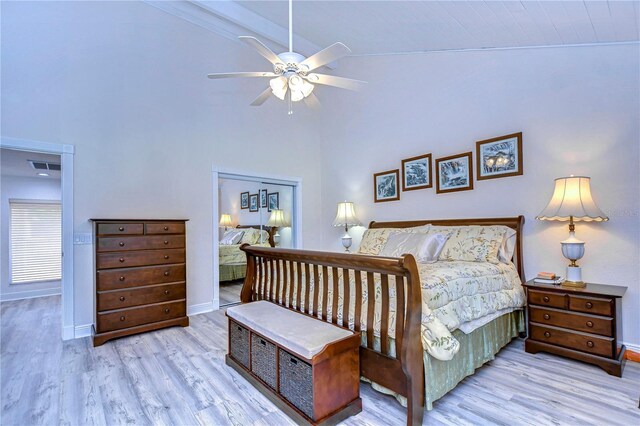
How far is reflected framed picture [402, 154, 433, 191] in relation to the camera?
3.99 meters

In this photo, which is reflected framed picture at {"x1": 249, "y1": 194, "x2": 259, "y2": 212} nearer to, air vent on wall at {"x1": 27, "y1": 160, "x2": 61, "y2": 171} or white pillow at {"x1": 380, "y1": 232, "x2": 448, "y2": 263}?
white pillow at {"x1": 380, "y1": 232, "x2": 448, "y2": 263}

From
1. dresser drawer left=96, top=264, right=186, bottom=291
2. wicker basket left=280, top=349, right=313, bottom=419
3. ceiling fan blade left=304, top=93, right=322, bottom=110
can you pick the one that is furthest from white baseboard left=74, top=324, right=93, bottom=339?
ceiling fan blade left=304, top=93, right=322, bottom=110

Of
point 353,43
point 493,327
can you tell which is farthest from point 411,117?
point 493,327

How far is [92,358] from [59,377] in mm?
346

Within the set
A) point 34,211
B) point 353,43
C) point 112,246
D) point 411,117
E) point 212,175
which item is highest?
point 353,43

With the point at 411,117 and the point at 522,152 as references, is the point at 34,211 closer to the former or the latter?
the point at 411,117

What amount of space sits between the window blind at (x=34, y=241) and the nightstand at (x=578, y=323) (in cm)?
662

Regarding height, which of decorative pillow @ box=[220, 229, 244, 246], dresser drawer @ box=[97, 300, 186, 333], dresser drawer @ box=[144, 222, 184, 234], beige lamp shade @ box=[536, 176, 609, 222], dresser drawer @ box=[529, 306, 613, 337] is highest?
beige lamp shade @ box=[536, 176, 609, 222]

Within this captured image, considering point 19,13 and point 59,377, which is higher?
point 19,13

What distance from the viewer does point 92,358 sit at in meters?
2.71

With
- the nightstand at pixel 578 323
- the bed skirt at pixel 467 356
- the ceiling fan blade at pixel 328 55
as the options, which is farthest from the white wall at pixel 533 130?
the ceiling fan blade at pixel 328 55

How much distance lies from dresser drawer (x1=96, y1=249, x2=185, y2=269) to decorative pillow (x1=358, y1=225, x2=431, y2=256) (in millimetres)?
2146

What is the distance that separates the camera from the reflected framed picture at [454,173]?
359cm

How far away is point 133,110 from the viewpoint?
12.0 feet
